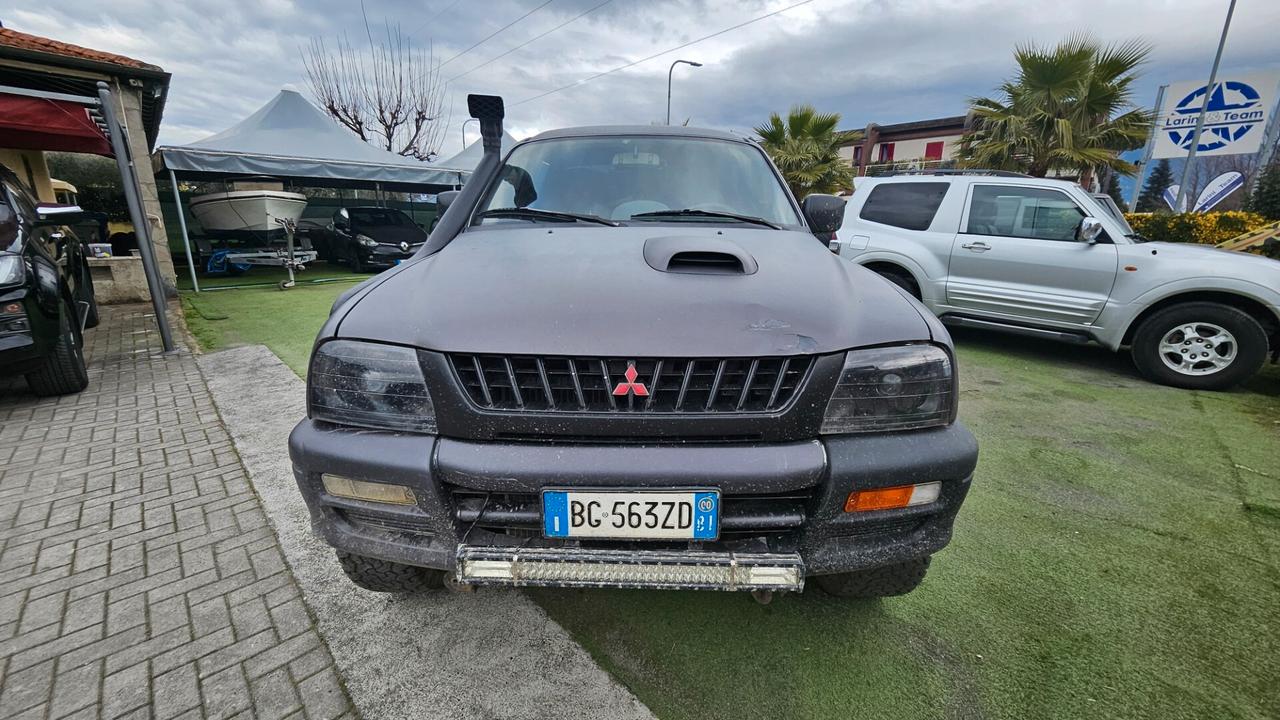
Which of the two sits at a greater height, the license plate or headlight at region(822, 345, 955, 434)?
headlight at region(822, 345, 955, 434)

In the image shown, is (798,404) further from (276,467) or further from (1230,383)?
(1230,383)

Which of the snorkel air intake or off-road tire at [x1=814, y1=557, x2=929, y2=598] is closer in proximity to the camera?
off-road tire at [x1=814, y1=557, x2=929, y2=598]

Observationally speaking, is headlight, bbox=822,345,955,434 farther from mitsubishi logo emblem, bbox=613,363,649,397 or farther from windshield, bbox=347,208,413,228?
windshield, bbox=347,208,413,228

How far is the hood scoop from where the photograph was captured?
174cm

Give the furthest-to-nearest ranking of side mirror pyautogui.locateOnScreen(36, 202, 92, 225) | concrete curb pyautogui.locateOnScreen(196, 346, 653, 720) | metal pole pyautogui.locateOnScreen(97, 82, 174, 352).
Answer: metal pole pyautogui.locateOnScreen(97, 82, 174, 352)
side mirror pyautogui.locateOnScreen(36, 202, 92, 225)
concrete curb pyautogui.locateOnScreen(196, 346, 653, 720)

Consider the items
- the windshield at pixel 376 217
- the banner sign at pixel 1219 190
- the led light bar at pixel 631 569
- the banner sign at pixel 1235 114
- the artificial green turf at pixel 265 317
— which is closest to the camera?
the led light bar at pixel 631 569

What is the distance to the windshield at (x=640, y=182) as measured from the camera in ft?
7.88

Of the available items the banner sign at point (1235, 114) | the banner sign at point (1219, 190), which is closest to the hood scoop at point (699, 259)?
the banner sign at point (1235, 114)

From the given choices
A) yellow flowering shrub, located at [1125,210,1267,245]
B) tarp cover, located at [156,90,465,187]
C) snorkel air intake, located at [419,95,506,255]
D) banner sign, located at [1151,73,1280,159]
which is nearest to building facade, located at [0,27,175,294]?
tarp cover, located at [156,90,465,187]

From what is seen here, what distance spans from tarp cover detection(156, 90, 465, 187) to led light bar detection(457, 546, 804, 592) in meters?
10.8

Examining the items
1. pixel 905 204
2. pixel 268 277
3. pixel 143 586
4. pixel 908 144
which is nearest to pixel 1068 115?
pixel 905 204

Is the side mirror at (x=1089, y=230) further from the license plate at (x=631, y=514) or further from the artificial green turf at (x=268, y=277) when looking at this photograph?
the artificial green turf at (x=268, y=277)

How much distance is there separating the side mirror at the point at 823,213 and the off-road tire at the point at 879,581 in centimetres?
150

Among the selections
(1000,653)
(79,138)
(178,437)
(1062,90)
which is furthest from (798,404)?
(1062,90)
